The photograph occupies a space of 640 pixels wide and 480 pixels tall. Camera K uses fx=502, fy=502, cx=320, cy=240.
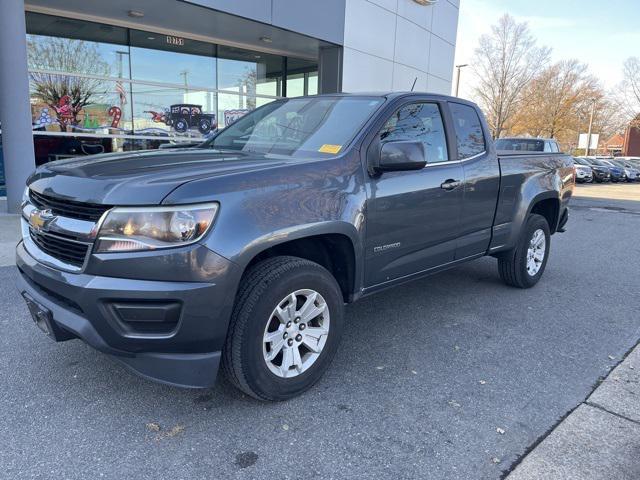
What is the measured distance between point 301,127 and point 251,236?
1385 millimetres

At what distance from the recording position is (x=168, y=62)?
1286cm

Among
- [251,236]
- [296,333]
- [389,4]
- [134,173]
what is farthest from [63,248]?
[389,4]

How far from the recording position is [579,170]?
90.0 feet

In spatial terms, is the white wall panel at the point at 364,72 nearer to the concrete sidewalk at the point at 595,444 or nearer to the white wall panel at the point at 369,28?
the white wall panel at the point at 369,28

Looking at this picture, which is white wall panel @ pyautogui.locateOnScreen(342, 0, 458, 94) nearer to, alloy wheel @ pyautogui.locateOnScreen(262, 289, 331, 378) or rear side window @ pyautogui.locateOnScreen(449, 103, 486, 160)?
rear side window @ pyautogui.locateOnScreen(449, 103, 486, 160)

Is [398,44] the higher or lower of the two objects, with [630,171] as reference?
higher

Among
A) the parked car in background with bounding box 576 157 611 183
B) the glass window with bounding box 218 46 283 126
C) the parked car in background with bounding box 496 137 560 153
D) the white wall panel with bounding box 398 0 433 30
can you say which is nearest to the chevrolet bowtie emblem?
the glass window with bounding box 218 46 283 126

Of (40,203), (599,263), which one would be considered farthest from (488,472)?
(599,263)

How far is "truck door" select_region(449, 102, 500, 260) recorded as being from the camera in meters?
4.25

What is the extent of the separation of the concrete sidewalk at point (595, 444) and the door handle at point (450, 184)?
1.74 m

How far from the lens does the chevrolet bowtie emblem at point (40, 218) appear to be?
8.99 ft

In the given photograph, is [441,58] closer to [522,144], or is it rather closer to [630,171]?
[522,144]

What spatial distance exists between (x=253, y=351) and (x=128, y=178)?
1.11 metres

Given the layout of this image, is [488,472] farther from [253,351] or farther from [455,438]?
[253,351]
